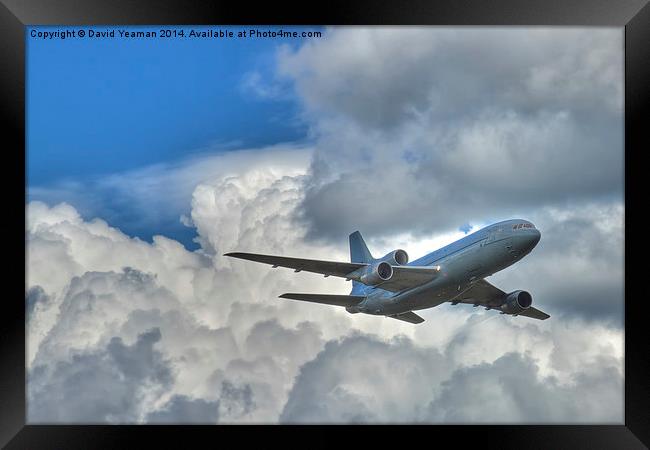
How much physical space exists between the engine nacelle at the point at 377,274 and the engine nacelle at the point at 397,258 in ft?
3.54

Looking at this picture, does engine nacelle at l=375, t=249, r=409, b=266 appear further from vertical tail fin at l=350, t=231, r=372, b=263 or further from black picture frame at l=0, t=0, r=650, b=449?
black picture frame at l=0, t=0, r=650, b=449

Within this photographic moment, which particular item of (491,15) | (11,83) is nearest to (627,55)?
(491,15)

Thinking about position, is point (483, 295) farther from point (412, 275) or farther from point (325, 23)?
point (325, 23)

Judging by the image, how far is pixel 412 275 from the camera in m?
27.4

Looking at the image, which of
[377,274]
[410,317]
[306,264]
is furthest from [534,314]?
[306,264]

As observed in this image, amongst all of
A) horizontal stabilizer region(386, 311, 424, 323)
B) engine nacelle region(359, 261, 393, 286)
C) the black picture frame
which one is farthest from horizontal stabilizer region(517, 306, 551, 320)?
the black picture frame

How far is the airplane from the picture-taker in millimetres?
25781

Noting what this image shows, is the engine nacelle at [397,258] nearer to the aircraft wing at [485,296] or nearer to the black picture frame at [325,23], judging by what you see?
the aircraft wing at [485,296]

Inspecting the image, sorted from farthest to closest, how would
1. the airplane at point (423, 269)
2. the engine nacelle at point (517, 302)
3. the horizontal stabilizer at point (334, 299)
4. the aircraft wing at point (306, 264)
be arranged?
the engine nacelle at point (517, 302), the horizontal stabilizer at point (334, 299), the airplane at point (423, 269), the aircraft wing at point (306, 264)

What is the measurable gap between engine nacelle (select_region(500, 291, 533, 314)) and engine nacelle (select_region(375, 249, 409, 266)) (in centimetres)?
599

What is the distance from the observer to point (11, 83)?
16.3m

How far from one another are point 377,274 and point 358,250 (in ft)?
32.3

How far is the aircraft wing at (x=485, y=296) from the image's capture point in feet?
105

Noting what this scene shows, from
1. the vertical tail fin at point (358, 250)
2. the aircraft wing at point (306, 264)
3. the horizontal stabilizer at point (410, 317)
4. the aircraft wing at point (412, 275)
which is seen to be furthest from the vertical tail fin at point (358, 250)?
A: the aircraft wing at point (306, 264)
